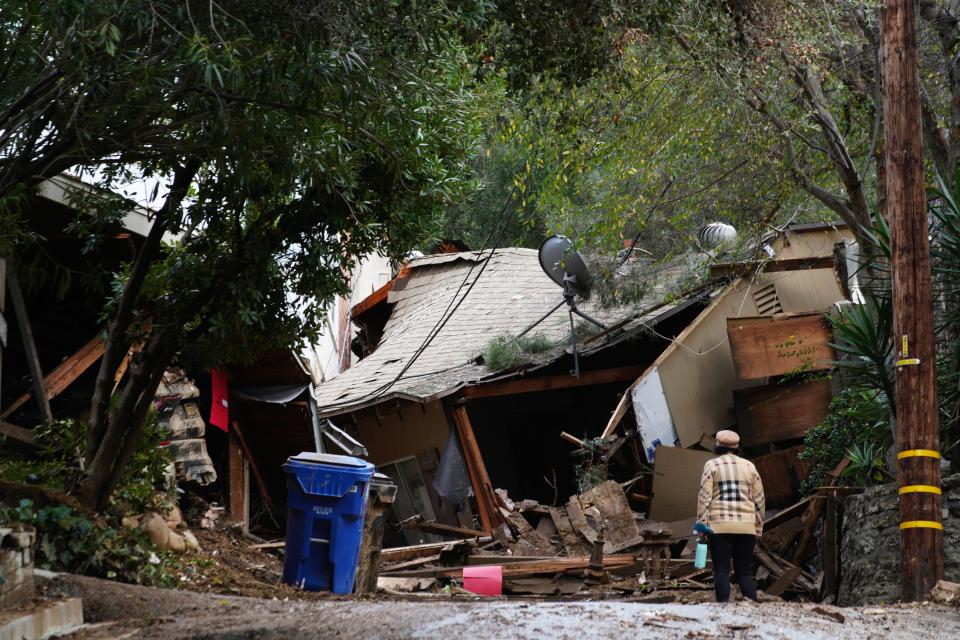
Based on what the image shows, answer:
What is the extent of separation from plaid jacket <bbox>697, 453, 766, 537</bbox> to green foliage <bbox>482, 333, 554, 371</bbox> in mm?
8024

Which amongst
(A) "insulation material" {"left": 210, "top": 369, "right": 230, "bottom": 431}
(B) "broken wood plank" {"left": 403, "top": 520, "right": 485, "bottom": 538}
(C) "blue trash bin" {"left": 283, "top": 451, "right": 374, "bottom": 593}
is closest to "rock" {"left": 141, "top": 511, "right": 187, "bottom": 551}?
(C) "blue trash bin" {"left": 283, "top": 451, "right": 374, "bottom": 593}

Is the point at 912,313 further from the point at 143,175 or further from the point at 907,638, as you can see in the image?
the point at 143,175

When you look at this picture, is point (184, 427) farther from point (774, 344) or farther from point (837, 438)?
point (774, 344)

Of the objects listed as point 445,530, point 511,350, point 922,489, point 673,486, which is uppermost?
point 511,350

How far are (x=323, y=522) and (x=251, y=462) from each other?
5.12 metres

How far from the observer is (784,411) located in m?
15.8

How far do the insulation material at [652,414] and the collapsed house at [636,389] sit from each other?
0.07 ft

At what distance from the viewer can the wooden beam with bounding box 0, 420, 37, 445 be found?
390 inches

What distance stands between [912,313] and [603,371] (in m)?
9.52

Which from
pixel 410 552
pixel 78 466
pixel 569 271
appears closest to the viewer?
pixel 78 466

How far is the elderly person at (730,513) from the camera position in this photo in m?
8.24

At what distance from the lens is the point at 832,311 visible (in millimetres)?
15617

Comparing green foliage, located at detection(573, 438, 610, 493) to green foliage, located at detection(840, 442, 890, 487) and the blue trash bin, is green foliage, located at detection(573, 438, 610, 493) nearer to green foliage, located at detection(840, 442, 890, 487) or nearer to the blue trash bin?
green foliage, located at detection(840, 442, 890, 487)

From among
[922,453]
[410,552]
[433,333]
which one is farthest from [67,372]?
[922,453]
